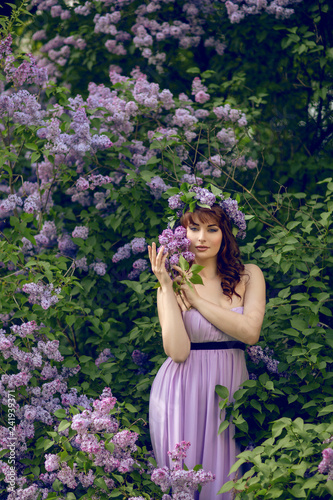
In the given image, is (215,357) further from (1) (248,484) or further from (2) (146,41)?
(2) (146,41)

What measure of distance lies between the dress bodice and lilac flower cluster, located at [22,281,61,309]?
918 mm

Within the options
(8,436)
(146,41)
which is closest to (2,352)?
(8,436)

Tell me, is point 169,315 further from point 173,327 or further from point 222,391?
point 222,391

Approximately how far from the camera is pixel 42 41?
662 cm

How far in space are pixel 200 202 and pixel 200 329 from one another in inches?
25.6

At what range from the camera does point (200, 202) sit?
3424mm

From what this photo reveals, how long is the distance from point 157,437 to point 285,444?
0.75 metres

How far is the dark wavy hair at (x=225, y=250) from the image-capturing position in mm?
3416

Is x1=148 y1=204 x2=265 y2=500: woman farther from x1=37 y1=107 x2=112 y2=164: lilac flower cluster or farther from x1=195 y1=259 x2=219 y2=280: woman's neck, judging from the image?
x1=37 y1=107 x2=112 y2=164: lilac flower cluster

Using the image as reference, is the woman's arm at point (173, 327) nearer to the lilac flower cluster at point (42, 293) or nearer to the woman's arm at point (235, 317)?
the woman's arm at point (235, 317)

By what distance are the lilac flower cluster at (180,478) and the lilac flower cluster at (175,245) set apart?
87 cm

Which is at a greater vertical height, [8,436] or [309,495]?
[309,495]

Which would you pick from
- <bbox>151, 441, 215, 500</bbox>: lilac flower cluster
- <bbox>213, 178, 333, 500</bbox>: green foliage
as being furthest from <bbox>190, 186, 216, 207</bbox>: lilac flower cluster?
<bbox>151, 441, 215, 500</bbox>: lilac flower cluster

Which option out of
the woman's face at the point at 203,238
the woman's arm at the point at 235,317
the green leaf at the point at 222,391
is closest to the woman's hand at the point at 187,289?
the woman's arm at the point at 235,317
